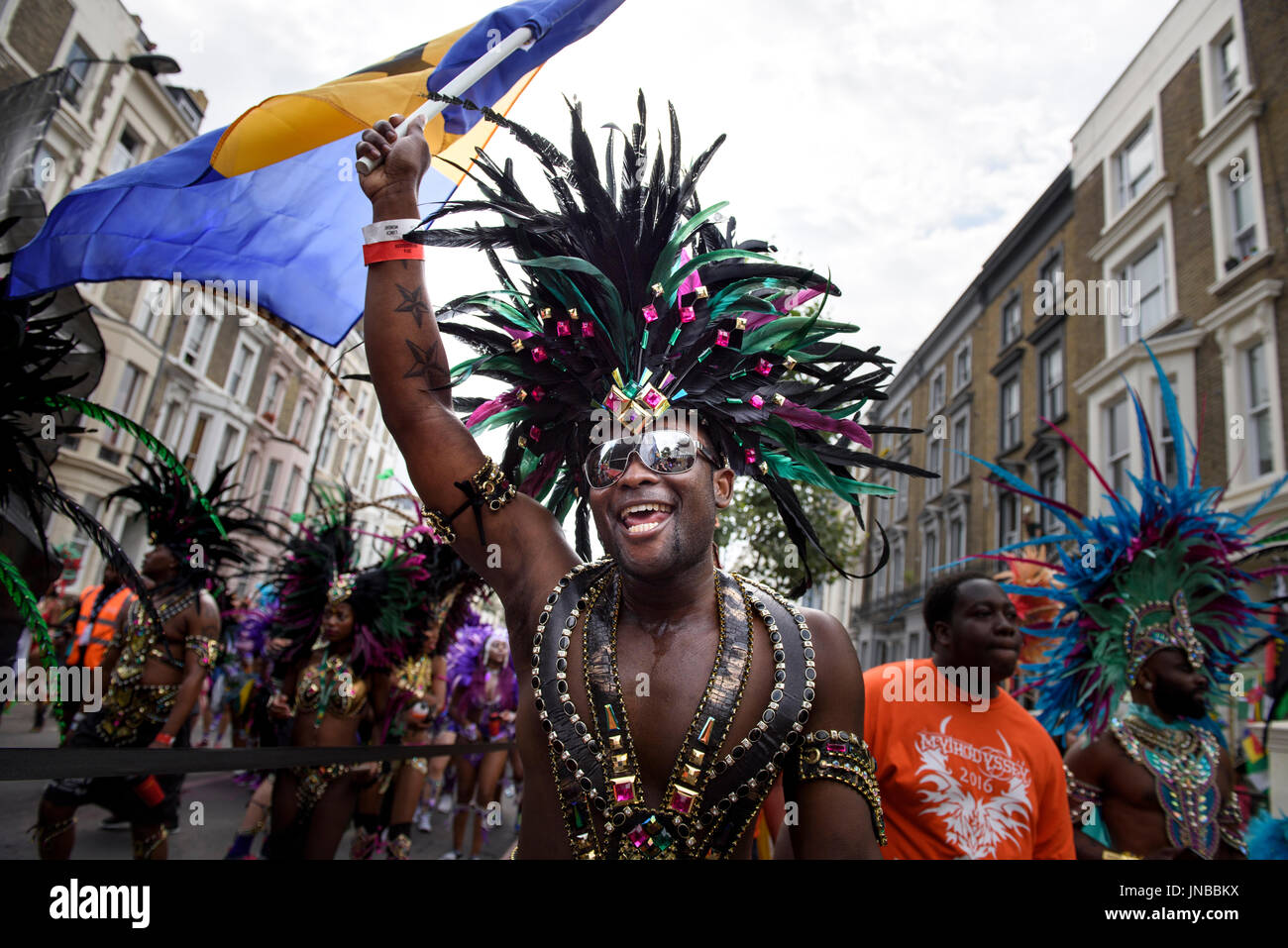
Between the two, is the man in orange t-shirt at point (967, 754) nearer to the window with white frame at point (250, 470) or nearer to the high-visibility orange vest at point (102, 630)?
the high-visibility orange vest at point (102, 630)

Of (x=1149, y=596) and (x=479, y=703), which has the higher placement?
(x=1149, y=596)

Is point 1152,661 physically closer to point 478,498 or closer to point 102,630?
point 478,498

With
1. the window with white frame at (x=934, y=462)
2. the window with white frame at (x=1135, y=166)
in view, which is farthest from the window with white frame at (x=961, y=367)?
the window with white frame at (x=1135, y=166)

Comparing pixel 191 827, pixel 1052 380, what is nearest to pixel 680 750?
pixel 191 827

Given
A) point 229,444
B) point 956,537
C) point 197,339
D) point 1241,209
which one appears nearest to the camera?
point 1241,209

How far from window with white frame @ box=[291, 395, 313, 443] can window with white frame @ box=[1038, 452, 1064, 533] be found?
2512cm

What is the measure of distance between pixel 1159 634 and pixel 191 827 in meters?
7.72

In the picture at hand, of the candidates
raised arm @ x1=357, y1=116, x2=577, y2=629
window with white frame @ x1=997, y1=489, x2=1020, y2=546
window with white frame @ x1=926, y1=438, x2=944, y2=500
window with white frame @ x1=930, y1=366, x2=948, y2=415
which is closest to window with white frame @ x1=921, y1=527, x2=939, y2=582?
window with white frame @ x1=926, y1=438, x2=944, y2=500

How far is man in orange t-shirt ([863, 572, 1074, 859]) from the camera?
3029mm

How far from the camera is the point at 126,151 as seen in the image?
2023 centimetres

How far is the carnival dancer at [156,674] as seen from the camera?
183 inches

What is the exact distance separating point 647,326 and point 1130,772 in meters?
3.60
